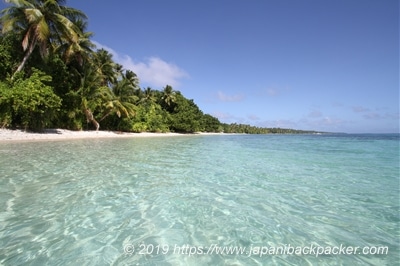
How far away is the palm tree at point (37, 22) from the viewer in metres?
17.4

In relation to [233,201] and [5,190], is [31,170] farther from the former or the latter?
[233,201]

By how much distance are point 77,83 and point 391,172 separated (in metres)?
27.0

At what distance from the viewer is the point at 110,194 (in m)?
4.67

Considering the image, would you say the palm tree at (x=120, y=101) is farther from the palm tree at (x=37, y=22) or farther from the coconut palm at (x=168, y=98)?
the coconut palm at (x=168, y=98)

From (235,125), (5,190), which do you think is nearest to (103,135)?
(5,190)

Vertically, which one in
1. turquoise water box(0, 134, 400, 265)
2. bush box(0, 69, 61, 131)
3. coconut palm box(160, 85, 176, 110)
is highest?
coconut palm box(160, 85, 176, 110)

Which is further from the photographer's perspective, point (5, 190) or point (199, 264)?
point (5, 190)

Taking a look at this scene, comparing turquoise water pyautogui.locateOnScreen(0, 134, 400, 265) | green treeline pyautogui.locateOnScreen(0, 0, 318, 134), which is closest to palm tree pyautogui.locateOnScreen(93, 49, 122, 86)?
green treeline pyautogui.locateOnScreen(0, 0, 318, 134)

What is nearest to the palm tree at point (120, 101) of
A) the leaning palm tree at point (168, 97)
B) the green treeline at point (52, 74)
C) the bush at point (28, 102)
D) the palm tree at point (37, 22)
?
the green treeline at point (52, 74)

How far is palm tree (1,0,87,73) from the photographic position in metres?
17.4

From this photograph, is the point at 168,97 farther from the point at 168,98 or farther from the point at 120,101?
the point at 120,101

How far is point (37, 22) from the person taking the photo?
703 inches

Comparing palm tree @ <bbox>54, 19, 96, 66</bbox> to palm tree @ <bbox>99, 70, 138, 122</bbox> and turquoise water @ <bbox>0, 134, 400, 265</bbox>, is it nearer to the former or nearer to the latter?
palm tree @ <bbox>99, 70, 138, 122</bbox>

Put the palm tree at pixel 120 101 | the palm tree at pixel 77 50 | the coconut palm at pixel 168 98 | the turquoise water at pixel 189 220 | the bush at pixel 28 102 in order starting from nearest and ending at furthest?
the turquoise water at pixel 189 220
the bush at pixel 28 102
the palm tree at pixel 77 50
the palm tree at pixel 120 101
the coconut palm at pixel 168 98
